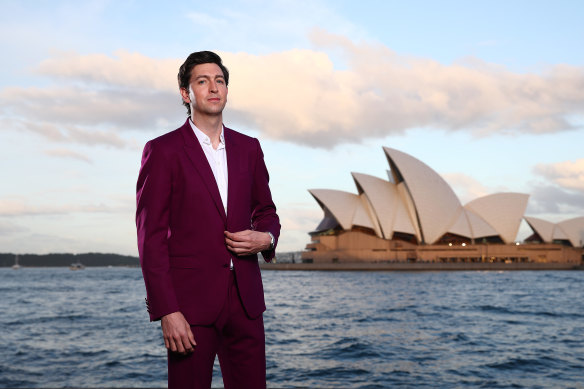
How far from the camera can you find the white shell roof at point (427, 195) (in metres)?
54.4

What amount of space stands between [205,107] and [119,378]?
831 centimetres

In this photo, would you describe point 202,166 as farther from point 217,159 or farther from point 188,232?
point 188,232

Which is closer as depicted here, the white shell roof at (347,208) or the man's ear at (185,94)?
the man's ear at (185,94)

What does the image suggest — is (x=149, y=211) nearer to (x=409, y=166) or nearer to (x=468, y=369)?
(x=468, y=369)

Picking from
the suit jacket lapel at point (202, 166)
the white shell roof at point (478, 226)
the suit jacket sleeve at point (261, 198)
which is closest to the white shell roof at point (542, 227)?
the white shell roof at point (478, 226)

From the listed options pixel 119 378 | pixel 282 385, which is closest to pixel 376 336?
pixel 282 385

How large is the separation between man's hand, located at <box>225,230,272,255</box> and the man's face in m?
0.46

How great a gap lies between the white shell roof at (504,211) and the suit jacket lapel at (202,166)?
62322mm

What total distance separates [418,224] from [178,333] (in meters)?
57.0

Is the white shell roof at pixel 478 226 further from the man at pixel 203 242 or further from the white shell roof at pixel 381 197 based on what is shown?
the man at pixel 203 242

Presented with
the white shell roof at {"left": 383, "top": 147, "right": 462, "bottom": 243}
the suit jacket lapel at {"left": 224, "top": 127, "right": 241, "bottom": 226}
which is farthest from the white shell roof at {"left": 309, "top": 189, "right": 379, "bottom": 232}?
the suit jacket lapel at {"left": 224, "top": 127, "right": 241, "bottom": 226}

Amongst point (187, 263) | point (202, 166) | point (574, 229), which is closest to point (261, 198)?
point (202, 166)

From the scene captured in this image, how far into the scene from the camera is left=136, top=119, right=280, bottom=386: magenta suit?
182 centimetres

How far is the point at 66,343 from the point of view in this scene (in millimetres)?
13281
